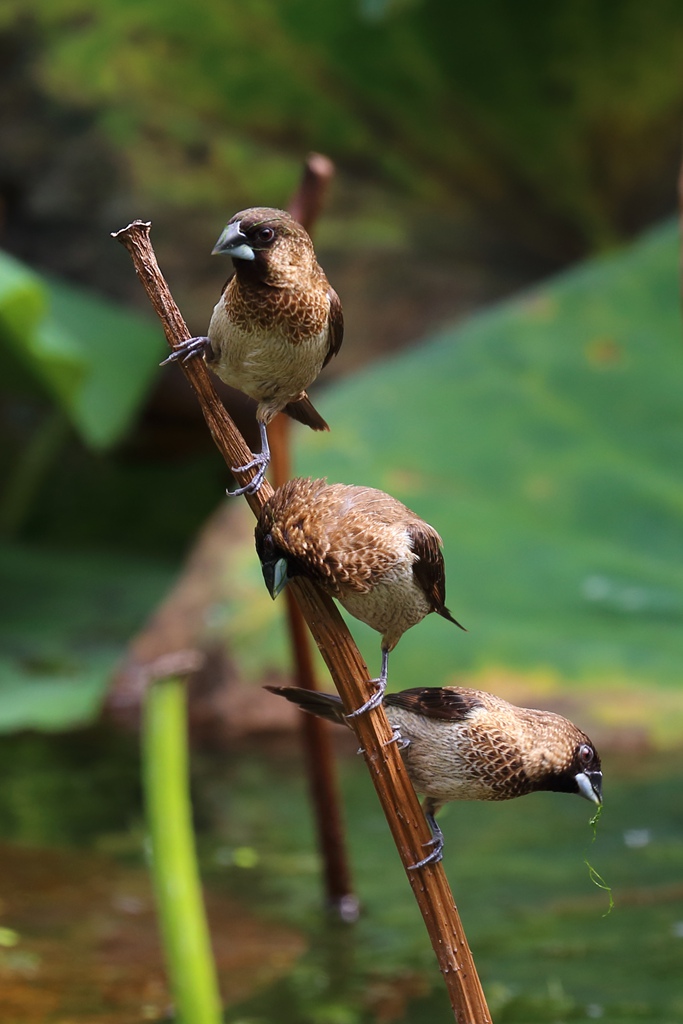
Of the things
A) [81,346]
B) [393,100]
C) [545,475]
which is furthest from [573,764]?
[393,100]

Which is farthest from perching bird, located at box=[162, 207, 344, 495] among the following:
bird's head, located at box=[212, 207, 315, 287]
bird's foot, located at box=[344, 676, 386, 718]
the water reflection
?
the water reflection

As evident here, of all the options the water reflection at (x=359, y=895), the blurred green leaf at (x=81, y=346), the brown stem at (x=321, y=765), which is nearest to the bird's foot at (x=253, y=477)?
the water reflection at (x=359, y=895)

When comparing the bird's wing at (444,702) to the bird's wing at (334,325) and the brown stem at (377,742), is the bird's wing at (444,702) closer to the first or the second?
the brown stem at (377,742)

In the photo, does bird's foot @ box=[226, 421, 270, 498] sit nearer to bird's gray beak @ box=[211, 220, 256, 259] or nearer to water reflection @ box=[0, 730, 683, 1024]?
bird's gray beak @ box=[211, 220, 256, 259]

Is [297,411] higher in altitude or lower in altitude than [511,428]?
lower

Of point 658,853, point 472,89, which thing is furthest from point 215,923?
point 472,89

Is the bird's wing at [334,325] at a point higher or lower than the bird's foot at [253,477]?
higher

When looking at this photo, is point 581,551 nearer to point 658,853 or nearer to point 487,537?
point 487,537
